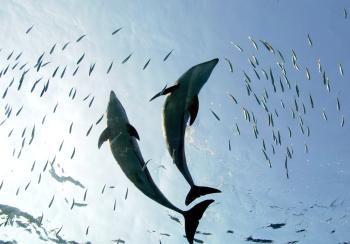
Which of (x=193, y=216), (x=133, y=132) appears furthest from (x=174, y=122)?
(x=193, y=216)

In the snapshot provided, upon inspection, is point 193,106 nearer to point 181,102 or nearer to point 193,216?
point 181,102

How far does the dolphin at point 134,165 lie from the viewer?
5.48m

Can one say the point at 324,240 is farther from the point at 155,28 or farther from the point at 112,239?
the point at 155,28

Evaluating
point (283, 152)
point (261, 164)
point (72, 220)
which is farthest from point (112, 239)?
point (283, 152)

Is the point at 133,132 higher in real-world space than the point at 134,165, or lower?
higher

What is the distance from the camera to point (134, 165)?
546 centimetres

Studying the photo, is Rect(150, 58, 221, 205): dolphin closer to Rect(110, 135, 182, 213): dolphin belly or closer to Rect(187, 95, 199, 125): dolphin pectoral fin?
Rect(187, 95, 199, 125): dolphin pectoral fin

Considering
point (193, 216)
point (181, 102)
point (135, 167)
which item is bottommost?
point (193, 216)

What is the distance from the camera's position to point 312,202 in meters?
21.8

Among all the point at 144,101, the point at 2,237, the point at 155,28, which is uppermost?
the point at 155,28

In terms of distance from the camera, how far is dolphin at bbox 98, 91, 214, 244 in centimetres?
548

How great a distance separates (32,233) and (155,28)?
2133 centimetres

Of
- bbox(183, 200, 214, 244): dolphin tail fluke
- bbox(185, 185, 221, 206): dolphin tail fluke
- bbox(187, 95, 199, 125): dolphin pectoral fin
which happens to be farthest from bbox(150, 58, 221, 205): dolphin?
bbox(183, 200, 214, 244): dolphin tail fluke

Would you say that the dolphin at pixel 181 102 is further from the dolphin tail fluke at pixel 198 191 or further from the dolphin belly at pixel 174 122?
the dolphin tail fluke at pixel 198 191
